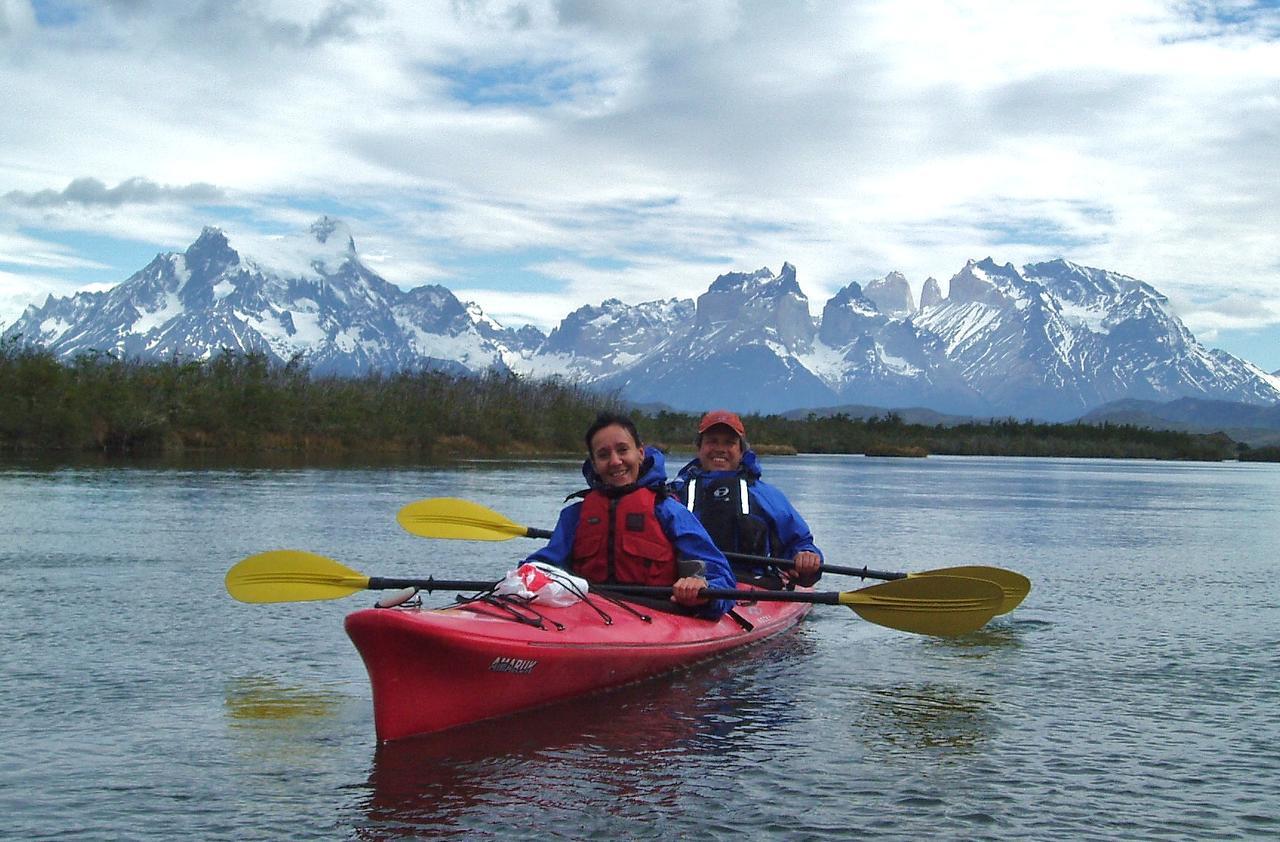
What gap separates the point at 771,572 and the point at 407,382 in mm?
80759

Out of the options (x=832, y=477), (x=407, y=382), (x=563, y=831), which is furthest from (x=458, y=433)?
(x=563, y=831)

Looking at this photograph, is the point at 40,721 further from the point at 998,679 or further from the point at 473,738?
the point at 998,679

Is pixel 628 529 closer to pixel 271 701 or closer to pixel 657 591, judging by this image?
pixel 657 591

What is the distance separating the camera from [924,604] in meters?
10.2

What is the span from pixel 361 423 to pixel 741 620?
61.8 m

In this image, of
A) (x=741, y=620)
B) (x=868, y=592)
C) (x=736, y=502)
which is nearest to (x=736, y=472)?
(x=736, y=502)

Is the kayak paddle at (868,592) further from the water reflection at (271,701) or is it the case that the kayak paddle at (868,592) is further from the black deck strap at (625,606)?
the black deck strap at (625,606)

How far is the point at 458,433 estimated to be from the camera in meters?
79.1

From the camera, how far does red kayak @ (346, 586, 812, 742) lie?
7727 millimetres

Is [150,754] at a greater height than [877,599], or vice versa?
[877,599]

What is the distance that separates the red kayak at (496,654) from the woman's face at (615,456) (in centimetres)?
90

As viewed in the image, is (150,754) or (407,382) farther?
(407,382)

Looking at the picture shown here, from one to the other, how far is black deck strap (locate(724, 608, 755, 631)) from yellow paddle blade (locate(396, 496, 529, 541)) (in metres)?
2.72

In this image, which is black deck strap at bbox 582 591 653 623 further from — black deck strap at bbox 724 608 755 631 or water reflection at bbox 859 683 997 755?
water reflection at bbox 859 683 997 755
